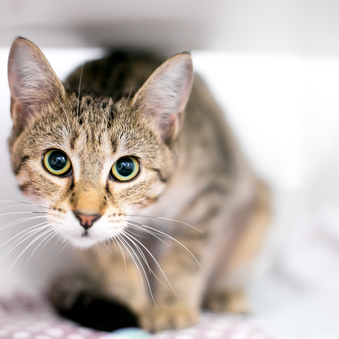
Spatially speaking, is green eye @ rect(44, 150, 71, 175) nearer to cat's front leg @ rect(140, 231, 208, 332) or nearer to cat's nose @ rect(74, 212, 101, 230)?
cat's nose @ rect(74, 212, 101, 230)

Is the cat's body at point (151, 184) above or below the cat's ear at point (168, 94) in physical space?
below

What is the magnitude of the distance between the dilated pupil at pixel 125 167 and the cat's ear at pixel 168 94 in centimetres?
12

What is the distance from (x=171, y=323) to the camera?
921 millimetres

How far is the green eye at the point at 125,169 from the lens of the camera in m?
0.74

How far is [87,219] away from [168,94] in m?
0.32

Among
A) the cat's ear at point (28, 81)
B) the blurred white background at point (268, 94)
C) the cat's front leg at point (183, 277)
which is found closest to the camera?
the cat's ear at point (28, 81)

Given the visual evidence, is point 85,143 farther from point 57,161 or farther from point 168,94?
point 168,94

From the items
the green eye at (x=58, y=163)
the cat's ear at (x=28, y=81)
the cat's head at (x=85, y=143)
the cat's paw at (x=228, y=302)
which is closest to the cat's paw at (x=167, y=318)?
the cat's paw at (x=228, y=302)

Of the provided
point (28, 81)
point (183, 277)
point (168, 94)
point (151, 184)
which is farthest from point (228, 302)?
point (28, 81)

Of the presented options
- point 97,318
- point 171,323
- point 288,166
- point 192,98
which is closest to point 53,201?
point 97,318

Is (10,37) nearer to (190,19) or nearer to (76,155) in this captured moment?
(76,155)

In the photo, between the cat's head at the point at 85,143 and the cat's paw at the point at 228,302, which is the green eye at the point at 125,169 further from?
the cat's paw at the point at 228,302

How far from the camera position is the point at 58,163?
0.73 m

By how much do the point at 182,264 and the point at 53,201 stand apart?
18.9 inches
